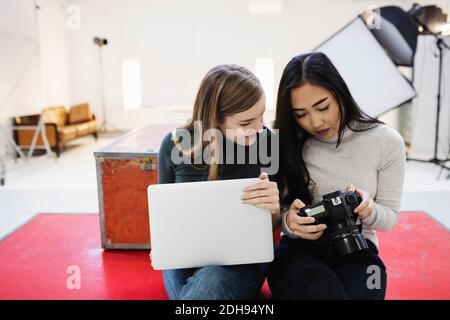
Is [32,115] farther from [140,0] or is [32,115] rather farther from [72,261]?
[72,261]

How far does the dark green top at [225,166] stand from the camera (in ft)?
4.45

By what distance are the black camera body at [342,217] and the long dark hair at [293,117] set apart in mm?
216

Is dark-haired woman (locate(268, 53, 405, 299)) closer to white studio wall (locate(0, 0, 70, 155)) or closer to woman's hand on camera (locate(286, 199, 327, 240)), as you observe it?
woman's hand on camera (locate(286, 199, 327, 240))

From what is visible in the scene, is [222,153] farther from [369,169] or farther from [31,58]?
[31,58]

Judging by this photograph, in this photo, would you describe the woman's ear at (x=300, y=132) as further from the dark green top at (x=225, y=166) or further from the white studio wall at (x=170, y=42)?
the white studio wall at (x=170, y=42)

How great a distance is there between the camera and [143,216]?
2.07 metres

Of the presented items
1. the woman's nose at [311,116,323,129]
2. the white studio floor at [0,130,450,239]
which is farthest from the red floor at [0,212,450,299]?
the woman's nose at [311,116,323,129]

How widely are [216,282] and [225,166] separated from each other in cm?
41

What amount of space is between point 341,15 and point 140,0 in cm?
337

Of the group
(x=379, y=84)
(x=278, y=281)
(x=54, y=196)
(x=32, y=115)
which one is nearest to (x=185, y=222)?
(x=278, y=281)

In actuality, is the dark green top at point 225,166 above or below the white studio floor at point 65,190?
above

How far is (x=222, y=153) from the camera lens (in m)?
1.35

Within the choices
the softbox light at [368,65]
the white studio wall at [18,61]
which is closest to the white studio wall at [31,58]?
the white studio wall at [18,61]

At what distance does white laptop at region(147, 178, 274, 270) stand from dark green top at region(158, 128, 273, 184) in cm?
24
